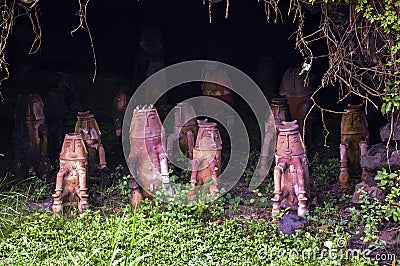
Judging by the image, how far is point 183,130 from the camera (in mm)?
5688

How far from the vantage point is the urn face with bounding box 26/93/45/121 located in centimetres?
570

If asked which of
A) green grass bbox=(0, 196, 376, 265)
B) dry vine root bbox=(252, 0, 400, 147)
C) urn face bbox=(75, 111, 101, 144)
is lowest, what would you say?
green grass bbox=(0, 196, 376, 265)

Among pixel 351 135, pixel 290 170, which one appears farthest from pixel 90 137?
pixel 351 135

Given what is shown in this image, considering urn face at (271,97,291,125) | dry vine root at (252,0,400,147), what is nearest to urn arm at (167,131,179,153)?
urn face at (271,97,291,125)

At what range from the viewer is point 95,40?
23.8ft

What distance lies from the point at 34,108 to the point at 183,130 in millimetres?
1437

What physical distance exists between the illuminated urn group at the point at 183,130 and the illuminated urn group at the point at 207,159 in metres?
0.59

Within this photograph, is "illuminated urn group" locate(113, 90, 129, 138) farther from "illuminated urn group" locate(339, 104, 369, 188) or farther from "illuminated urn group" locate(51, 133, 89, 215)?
"illuminated urn group" locate(339, 104, 369, 188)

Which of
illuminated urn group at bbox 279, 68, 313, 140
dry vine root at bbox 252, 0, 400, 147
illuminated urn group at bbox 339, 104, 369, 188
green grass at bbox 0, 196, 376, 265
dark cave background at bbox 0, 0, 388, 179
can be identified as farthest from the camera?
dark cave background at bbox 0, 0, 388, 179

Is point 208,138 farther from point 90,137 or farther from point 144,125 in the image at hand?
point 90,137

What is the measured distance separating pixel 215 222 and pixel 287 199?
0.60m

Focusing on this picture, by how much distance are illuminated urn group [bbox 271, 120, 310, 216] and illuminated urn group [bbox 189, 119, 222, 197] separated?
23.4 inches

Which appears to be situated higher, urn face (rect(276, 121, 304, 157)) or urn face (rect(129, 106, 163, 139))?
urn face (rect(129, 106, 163, 139))

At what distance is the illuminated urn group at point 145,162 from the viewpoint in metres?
4.98
